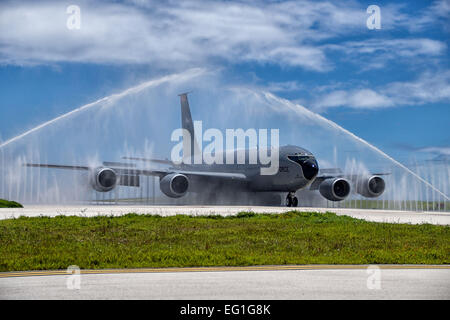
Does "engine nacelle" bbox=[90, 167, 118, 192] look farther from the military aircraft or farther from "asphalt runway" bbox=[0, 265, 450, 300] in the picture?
"asphalt runway" bbox=[0, 265, 450, 300]

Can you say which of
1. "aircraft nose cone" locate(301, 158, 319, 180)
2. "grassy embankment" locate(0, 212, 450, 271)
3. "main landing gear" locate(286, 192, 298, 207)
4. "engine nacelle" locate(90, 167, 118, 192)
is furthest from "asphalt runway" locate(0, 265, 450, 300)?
"main landing gear" locate(286, 192, 298, 207)

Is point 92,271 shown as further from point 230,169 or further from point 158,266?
point 230,169

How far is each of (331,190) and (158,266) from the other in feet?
112

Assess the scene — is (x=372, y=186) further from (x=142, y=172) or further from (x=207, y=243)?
(x=207, y=243)

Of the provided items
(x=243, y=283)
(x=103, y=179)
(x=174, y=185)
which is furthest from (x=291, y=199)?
(x=243, y=283)

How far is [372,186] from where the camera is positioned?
4747 cm

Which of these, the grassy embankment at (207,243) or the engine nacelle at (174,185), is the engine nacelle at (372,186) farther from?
the grassy embankment at (207,243)

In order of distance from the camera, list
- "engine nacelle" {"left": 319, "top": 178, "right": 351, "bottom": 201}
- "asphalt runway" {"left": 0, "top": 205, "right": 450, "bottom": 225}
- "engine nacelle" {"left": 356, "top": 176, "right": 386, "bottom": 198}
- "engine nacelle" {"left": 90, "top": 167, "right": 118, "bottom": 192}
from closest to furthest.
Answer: "asphalt runway" {"left": 0, "top": 205, "right": 450, "bottom": 225} < "engine nacelle" {"left": 90, "top": 167, "right": 118, "bottom": 192} < "engine nacelle" {"left": 319, "top": 178, "right": 351, "bottom": 201} < "engine nacelle" {"left": 356, "top": 176, "right": 386, "bottom": 198}

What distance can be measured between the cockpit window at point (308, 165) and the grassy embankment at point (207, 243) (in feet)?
58.0

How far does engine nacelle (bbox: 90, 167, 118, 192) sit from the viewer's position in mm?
45469

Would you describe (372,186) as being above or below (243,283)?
above

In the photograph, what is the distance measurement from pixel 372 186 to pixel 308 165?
20.7 feet

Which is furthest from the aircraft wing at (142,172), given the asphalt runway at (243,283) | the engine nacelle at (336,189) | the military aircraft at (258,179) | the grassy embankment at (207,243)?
the asphalt runway at (243,283)

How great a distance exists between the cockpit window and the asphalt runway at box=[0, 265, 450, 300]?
31831 millimetres
